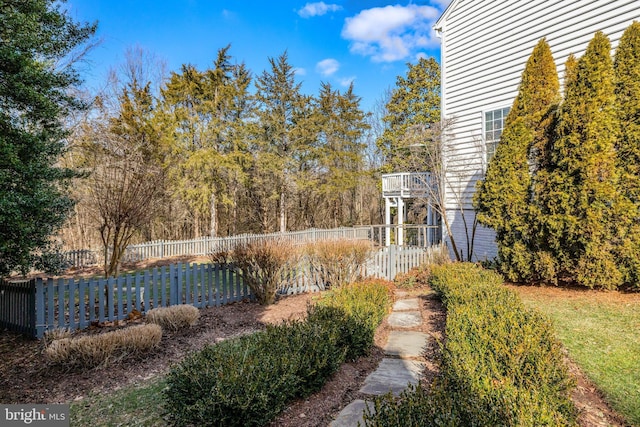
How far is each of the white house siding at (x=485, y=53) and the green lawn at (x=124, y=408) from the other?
9260 mm

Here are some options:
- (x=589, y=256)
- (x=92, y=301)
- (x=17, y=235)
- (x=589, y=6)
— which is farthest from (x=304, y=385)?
(x=589, y=6)

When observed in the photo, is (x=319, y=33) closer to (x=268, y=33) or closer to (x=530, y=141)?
(x=268, y=33)

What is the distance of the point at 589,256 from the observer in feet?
20.3

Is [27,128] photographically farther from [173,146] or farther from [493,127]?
[173,146]

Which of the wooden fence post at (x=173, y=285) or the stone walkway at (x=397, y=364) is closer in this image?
the stone walkway at (x=397, y=364)

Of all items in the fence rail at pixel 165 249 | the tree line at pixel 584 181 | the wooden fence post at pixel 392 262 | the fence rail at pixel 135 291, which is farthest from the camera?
the fence rail at pixel 165 249

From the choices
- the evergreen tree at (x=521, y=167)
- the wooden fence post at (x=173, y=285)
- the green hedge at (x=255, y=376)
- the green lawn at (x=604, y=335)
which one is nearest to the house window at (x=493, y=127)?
the evergreen tree at (x=521, y=167)

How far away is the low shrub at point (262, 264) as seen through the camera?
269 inches

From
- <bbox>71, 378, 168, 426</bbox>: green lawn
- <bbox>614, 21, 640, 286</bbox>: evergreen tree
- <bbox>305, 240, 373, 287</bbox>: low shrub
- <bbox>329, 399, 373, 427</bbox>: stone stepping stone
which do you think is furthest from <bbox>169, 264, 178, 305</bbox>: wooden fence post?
<bbox>614, 21, 640, 286</bbox>: evergreen tree

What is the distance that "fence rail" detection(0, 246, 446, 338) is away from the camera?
17.7ft

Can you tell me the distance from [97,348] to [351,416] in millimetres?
3248

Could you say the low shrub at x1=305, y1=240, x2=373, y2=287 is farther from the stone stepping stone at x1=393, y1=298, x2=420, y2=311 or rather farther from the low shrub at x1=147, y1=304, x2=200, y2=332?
the low shrub at x1=147, y1=304, x2=200, y2=332

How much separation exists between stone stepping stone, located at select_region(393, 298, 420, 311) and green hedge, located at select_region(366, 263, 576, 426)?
2.29 m
